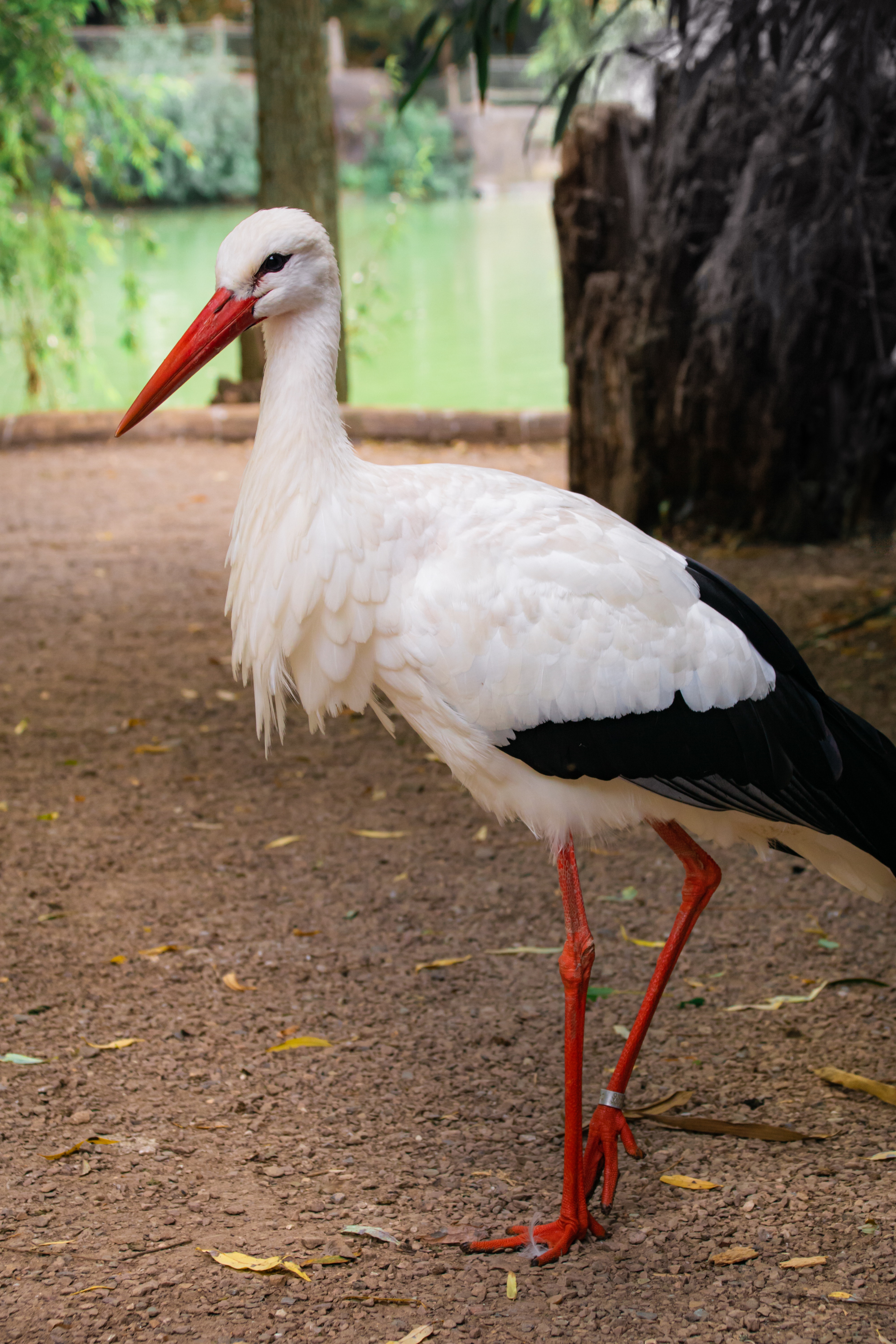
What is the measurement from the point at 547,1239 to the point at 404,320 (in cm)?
1069

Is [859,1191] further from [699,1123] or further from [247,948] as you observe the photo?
[247,948]

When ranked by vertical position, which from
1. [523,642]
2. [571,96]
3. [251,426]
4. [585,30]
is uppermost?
[585,30]

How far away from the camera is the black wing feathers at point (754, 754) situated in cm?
249

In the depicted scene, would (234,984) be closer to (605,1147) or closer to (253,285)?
(605,1147)

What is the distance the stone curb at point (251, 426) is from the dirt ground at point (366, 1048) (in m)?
4.32

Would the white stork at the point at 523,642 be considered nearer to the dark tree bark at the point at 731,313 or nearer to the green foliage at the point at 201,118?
the dark tree bark at the point at 731,313

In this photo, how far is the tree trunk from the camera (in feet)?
26.4

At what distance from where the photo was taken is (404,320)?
1213 centimetres

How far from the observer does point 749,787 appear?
255 cm

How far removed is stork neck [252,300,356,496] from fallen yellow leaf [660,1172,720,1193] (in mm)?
1575

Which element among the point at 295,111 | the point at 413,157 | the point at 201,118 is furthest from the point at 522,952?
the point at 201,118

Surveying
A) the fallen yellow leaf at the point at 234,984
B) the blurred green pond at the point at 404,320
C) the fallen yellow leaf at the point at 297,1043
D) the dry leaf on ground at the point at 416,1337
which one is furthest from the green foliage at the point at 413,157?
the dry leaf on ground at the point at 416,1337

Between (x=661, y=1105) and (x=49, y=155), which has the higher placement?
(x=49, y=155)

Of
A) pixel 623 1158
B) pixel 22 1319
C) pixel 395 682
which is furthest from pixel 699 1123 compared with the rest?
pixel 22 1319
